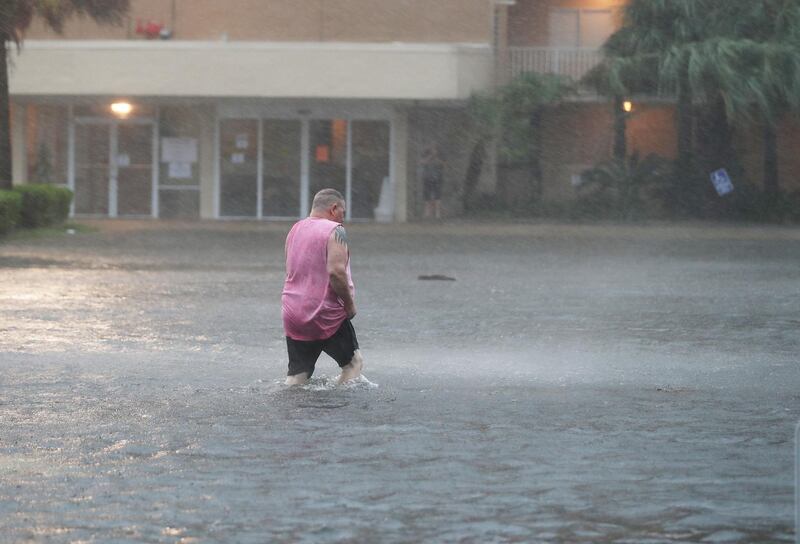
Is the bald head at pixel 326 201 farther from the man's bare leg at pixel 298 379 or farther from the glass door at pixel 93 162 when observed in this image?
the glass door at pixel 93 162

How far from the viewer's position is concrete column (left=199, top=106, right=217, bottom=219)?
126 ft

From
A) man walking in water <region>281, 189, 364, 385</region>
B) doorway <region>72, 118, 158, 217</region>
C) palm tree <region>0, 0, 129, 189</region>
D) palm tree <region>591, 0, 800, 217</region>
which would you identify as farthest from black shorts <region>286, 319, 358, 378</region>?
doorway <region>72, 118, 158, 217</region>

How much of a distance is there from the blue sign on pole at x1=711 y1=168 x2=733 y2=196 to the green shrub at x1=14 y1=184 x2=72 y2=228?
16297 mm

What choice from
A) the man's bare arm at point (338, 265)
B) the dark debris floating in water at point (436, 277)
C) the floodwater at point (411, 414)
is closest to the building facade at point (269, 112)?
the dark debris floating in water at point (436, 277)

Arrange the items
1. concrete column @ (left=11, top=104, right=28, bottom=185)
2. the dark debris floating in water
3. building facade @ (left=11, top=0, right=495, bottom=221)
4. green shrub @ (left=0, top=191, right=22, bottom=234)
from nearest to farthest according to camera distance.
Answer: the dark debris floating in water
green shrub @ (left=0, top=191, right=22, bottom=234)
building facade @ (left=11, top=0, right=495, bottom=221)
concrete column @ (left=11, top=104, right=28, bottom=185)

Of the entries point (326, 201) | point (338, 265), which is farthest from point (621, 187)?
point (338, 265)

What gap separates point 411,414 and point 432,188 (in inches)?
1134

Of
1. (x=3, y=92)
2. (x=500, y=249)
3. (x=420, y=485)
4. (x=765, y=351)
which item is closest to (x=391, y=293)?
(x=765, y=351)

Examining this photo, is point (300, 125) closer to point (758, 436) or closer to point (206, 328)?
point (206, 328)

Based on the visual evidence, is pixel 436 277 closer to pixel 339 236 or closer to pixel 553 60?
pixel 339 236

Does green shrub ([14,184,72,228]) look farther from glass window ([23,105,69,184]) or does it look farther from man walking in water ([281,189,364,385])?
man walking in water ([281,189,364,385])

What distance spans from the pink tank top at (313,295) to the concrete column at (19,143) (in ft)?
96.8

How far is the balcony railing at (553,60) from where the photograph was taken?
38656 mm

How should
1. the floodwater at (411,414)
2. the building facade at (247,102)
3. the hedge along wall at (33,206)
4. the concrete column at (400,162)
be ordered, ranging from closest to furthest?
the floodwater at (411,414), the hedge along wall at (33,206), the building facade at (247,102), the concrete column at (400,162)
